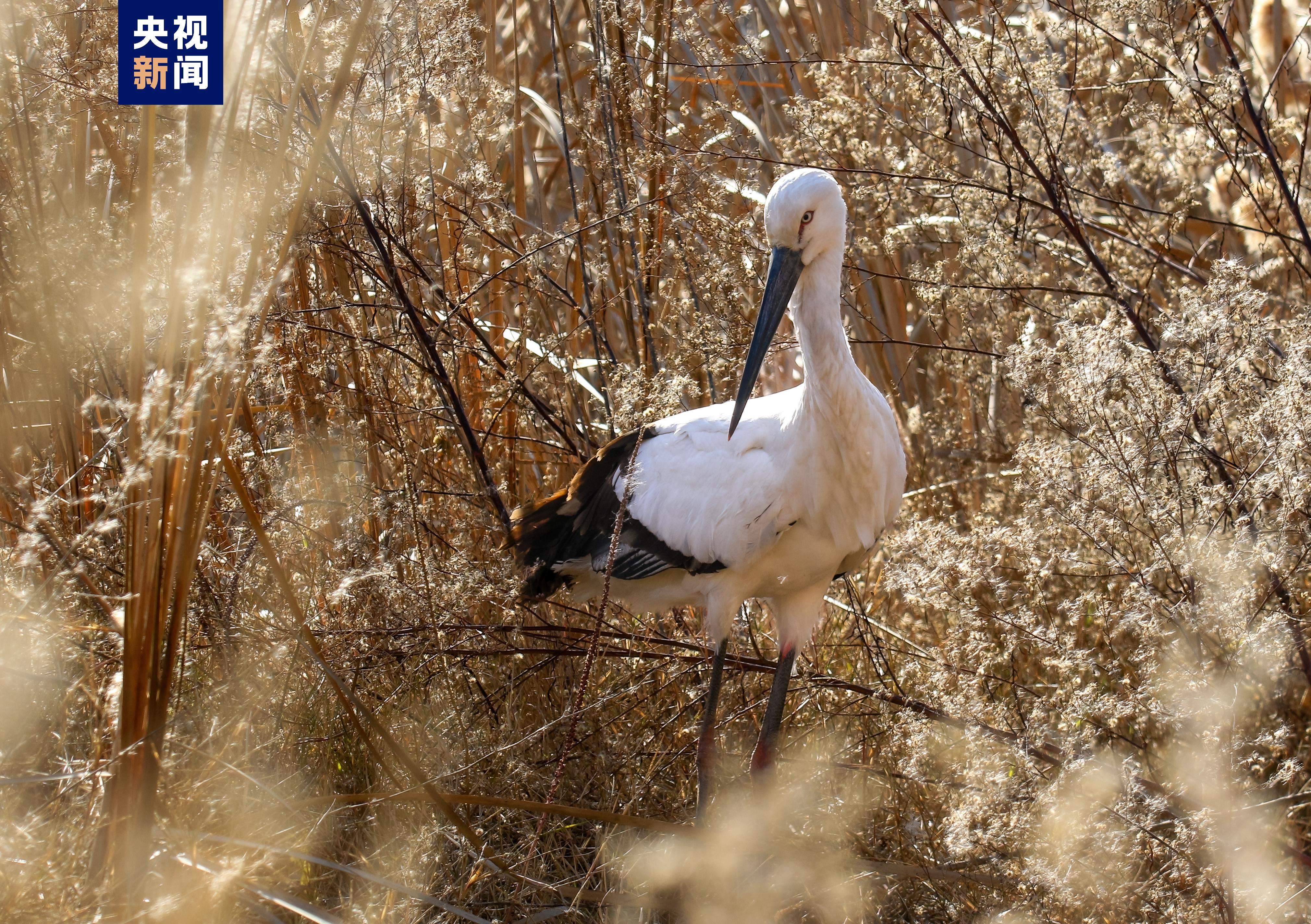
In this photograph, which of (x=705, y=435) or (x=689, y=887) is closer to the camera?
(x=689, y=887)

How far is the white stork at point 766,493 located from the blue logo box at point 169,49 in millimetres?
1516

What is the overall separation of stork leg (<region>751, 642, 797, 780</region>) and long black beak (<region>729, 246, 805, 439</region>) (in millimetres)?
751

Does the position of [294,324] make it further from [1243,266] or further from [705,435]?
[1243,266]

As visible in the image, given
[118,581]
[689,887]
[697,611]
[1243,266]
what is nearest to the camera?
[1243,266]

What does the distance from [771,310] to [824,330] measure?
15cm

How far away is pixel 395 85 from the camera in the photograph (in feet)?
10.1

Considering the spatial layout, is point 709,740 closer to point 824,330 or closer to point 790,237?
point 824,330

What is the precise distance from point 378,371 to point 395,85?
0.86 m

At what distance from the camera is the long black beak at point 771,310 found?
2729 millimetres

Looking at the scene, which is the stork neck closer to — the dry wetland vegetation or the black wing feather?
the dry wetland vegetation

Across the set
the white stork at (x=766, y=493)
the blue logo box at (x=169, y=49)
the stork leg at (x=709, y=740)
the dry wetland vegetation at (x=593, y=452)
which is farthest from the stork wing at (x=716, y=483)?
the blue logo box at (x=169, y=49)

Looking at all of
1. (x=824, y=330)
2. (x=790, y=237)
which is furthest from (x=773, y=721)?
(x=790, y=237)

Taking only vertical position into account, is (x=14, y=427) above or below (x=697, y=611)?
above

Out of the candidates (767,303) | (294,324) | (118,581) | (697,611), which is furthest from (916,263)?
(118,581)
